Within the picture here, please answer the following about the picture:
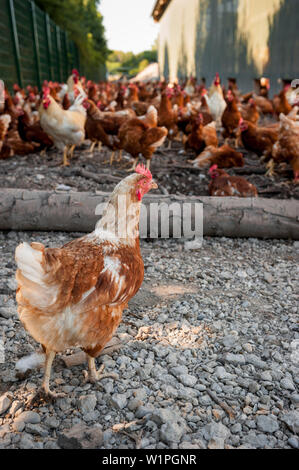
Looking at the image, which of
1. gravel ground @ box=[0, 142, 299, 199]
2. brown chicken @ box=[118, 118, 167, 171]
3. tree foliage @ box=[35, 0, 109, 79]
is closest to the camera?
gravel ground @ box=[0, 142, 299, 199]

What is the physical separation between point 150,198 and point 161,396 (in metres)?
2.54

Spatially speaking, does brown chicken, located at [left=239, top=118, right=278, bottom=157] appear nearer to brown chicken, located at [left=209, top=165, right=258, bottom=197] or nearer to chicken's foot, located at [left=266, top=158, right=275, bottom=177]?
chicken's foot, located at [left=266, top=158, right=275, bottom=177]

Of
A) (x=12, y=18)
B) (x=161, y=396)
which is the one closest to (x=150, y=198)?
(x=161, y=396)

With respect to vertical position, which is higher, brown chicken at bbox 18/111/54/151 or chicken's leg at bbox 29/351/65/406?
brown chicken at bbox 18/111/54/151

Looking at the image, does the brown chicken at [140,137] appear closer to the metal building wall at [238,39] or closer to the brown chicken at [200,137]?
the brown chicken at [200,137]

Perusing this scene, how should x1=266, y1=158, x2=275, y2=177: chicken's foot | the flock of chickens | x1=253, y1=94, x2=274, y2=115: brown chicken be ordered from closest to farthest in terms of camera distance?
the flock of chickens, x1=266, y1=158, x2=275, y2=177: chicken's foot, x1=253, y1=94, x2=274, y2=115: brown chicken

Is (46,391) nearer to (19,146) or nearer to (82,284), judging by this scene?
(82,284)

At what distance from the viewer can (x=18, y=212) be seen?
13.8 ft

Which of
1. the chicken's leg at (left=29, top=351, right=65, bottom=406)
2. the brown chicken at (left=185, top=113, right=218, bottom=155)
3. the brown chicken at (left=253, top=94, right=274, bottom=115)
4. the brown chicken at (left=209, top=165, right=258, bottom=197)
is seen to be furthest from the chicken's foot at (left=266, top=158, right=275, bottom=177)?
the brown chicken at (left=253, top=94, right=274, bottom=115)

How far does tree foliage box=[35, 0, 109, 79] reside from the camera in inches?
850

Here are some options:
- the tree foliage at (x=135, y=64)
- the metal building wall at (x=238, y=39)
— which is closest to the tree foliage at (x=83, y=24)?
the metal building wall at (x=238, y=39)

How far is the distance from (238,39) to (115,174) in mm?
16187

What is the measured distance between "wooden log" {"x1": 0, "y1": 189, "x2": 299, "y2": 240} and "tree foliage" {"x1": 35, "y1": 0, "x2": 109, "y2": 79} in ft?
60.6

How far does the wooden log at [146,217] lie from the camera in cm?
422
